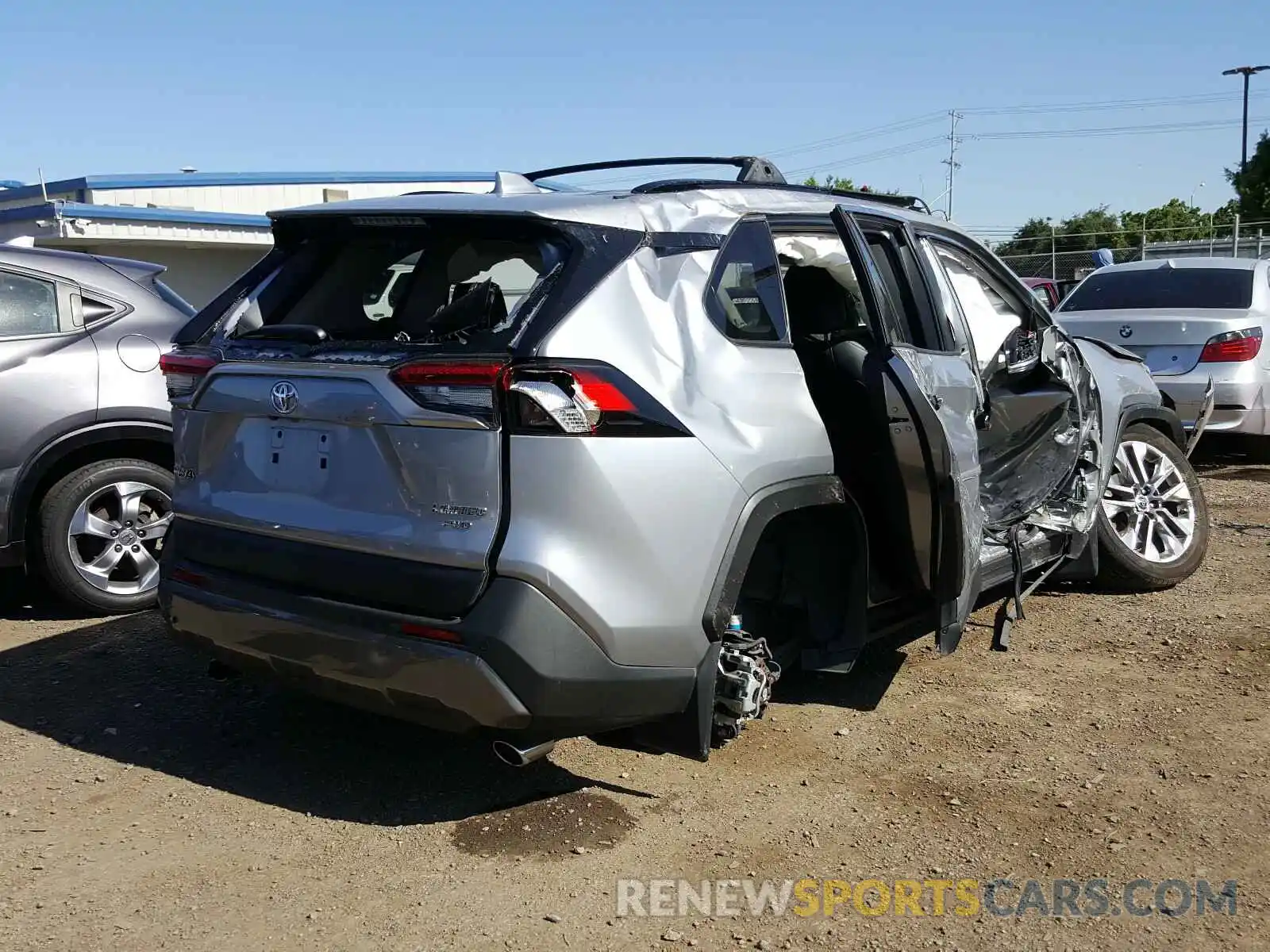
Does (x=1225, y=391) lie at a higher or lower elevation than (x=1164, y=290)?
lower

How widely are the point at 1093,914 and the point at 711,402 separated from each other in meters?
1.76

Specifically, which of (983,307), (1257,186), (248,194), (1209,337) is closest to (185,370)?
(983,307)

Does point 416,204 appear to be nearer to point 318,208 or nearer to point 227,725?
point 318,208

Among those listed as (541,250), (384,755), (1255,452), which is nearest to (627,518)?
(541,250)

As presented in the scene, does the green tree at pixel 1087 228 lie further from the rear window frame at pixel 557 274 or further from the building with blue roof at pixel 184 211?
the rear window frame at pixel 557 274

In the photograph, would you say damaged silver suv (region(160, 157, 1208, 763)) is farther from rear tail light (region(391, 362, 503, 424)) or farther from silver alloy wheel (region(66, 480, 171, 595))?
silver alloy wheel (region(66, 480, 171, 595))

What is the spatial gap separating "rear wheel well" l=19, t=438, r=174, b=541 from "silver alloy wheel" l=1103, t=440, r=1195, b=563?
4.78 meters

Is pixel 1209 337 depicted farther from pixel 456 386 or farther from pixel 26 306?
pixel 26 306

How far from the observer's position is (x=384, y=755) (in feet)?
13.9

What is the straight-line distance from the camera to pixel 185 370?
3.97 meters

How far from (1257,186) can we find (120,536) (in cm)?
4918

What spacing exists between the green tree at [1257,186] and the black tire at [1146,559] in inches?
1742

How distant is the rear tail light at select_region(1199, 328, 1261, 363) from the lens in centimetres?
922

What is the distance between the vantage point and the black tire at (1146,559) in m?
6.16
